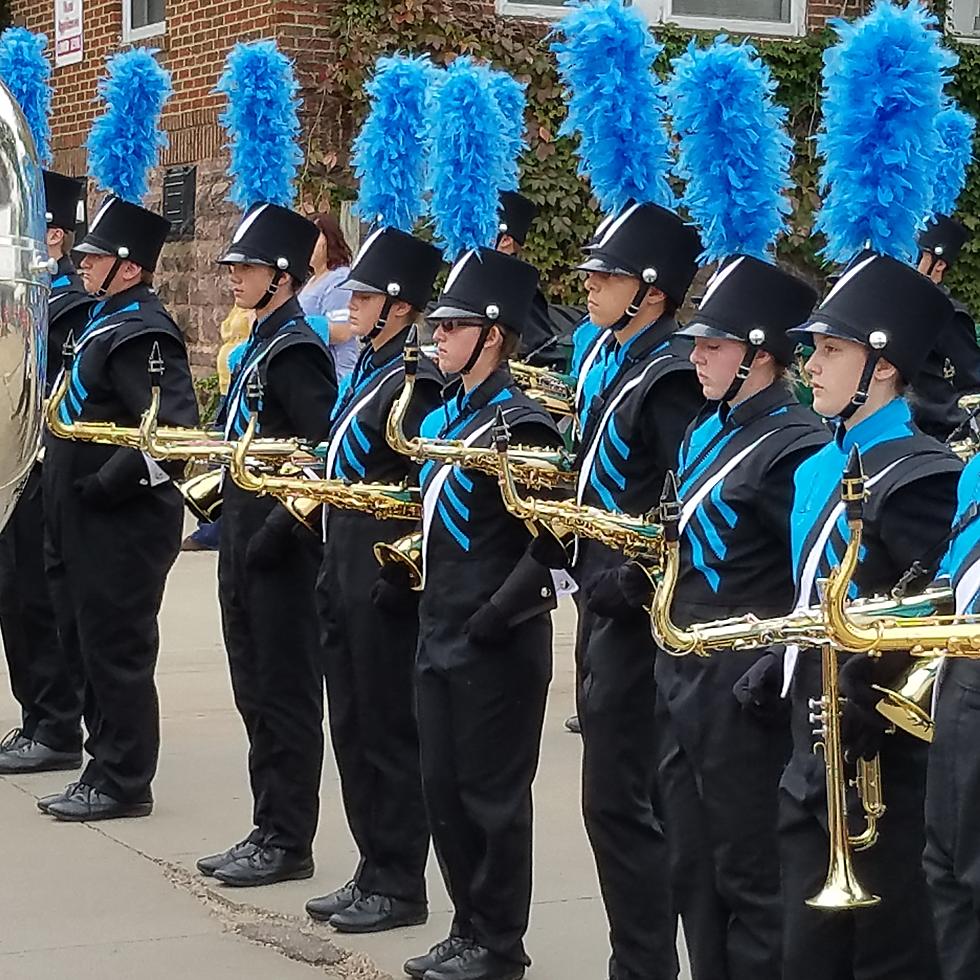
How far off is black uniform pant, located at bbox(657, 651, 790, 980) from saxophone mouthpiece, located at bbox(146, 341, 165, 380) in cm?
288

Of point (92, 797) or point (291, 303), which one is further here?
point (92, 797)

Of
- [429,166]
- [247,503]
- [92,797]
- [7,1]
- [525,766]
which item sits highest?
[7,1]

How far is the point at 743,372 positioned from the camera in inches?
177

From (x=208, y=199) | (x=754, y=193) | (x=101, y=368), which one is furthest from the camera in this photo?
(x=208, y=199)

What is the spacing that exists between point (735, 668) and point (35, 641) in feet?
14.6

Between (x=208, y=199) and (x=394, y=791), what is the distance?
7.87 m

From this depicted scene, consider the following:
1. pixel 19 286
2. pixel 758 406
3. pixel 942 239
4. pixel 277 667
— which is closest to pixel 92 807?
pixel 277 667

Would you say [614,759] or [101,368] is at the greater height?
[101,368]

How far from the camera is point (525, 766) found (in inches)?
212

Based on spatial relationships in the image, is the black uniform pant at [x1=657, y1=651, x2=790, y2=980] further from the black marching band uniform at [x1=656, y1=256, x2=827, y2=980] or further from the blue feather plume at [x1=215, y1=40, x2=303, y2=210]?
the blue feather plume at [x1=215, y1=40, x2=303, y2=210]

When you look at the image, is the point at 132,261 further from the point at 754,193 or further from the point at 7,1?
the point at 7,1

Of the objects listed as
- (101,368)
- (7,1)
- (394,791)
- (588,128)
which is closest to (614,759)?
(394,791)

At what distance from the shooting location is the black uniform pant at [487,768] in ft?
17.4

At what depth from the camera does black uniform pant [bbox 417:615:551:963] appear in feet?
17.4
